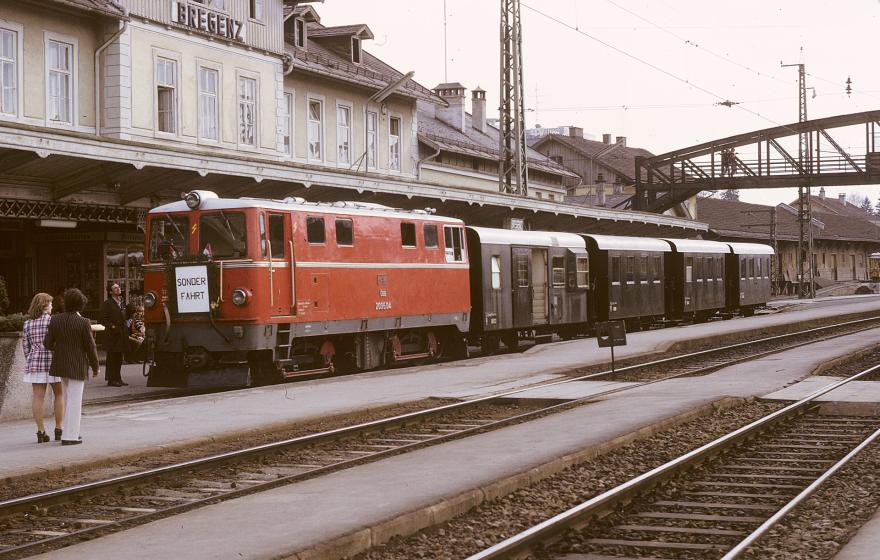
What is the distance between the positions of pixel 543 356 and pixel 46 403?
12.6 m

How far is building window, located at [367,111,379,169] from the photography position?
3869 centimetres

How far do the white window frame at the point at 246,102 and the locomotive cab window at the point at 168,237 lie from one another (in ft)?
35.3

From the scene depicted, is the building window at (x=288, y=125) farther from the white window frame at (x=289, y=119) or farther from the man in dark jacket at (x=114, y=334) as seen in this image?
the man in dark jacket at (x=114, y=334)

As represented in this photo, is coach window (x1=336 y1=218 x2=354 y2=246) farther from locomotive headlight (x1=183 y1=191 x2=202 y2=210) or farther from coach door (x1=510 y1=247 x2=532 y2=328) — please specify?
coach door (x1=510 y1=247 x2=532 y2=328)

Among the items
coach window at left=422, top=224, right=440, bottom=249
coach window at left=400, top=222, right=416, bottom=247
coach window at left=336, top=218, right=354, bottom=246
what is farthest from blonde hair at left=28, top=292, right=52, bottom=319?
coach window at left=422, top=224, right=440, bottom=249

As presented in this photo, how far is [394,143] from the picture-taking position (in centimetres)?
4050

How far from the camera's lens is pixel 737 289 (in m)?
45.8

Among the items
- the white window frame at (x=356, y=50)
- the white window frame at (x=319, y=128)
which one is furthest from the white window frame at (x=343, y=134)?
the white window frame at (x=356, y=50)

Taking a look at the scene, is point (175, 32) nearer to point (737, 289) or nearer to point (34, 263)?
point (34, 263)

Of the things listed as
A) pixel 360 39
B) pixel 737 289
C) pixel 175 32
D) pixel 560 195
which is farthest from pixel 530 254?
pixel 560 195

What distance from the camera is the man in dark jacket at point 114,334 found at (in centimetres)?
2016

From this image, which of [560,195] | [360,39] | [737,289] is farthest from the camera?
[560,195]

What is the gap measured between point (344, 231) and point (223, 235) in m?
2.57

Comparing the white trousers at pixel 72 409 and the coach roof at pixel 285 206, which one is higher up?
the coach roof at pixel 285 206
